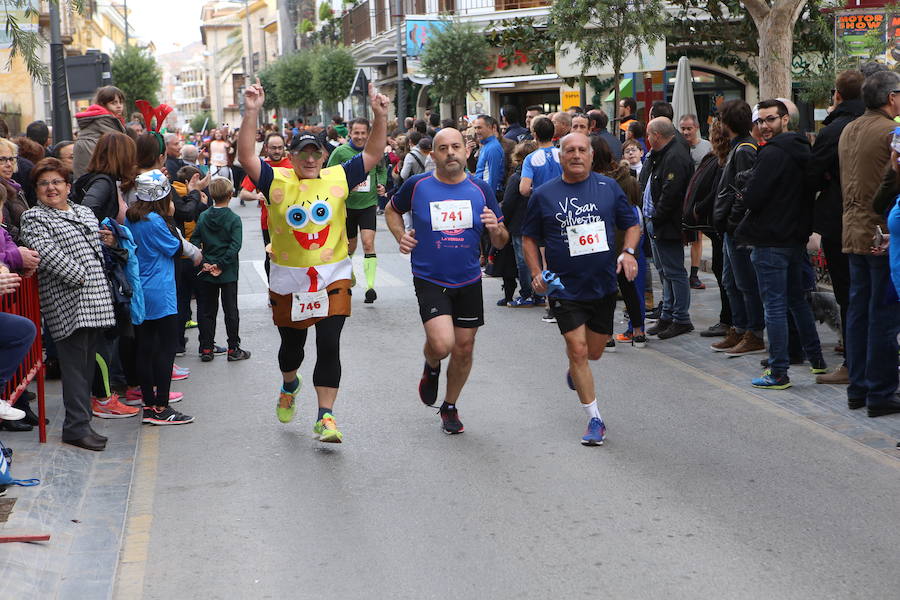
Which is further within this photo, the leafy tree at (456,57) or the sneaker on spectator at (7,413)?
the leafy tree at (456,57)

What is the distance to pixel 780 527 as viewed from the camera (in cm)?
532

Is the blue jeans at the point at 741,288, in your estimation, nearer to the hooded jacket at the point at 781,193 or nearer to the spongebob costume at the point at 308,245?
the hooded jacket at the point at 781,193

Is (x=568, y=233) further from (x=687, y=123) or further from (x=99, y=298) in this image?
(x=687, y=123)

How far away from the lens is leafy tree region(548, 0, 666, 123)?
56.2 ft

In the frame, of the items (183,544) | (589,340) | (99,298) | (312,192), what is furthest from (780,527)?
(99,298)

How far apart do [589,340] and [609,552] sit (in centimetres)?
243

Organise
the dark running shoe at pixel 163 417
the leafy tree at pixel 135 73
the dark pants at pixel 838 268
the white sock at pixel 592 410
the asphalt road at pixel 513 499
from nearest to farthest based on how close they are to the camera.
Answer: the asphalt road at pixel 513 499 → the white sock at pixel 592 410 → the dark running shoe at pixel 163 417 → the dark pants at pixel 838 268 → the leafy tree at pixel 135 73

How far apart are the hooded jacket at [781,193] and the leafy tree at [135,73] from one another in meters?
52.1

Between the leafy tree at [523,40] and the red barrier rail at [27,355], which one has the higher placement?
the leafy tree at [523,40]

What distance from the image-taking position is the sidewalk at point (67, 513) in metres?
4.80

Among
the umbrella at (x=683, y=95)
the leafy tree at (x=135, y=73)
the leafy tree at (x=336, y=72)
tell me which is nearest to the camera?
the umbrella at (x=683, y=95)

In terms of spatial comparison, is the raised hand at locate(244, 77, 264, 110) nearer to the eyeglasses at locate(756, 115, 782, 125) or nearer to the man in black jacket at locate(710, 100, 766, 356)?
the eyeglasses at locate(756, 115, 782, 125)

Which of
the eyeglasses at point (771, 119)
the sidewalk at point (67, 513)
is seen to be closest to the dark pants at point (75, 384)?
the sidewalk at point (67, 513)

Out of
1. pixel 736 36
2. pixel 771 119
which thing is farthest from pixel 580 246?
pixel 736 36
